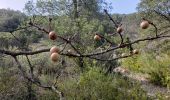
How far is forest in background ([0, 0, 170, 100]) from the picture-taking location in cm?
174

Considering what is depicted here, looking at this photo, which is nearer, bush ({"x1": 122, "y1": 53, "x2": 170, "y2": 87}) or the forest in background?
the forest in background

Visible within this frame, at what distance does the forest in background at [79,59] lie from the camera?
1.74 m

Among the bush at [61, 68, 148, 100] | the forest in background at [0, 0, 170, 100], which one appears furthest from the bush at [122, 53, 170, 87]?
the bush at [61, 68, 148, 100]

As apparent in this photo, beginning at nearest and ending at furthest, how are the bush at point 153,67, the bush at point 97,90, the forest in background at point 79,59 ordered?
the forest in background at point 79,59 < the bush at point 97,90 < the bush at point 153,67

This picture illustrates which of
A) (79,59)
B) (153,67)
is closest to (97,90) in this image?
(79,59)

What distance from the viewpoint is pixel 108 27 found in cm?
1788

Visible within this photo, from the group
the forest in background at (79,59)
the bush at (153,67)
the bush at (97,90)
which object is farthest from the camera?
the bush at (153,67)

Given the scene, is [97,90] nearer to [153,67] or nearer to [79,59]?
[79,59]

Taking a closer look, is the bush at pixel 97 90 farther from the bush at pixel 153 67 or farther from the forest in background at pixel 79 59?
the bush at pixel 153 67

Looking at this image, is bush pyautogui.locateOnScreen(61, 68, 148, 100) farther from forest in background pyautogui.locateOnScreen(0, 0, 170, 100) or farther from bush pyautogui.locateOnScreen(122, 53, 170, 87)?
bush pyautogui.locateOnScreen(122, 53, 170, 87)

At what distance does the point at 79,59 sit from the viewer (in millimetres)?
9984

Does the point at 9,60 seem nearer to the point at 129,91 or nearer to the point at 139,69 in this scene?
the point at 139,69

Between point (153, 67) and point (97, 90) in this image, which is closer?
point (97, 90)

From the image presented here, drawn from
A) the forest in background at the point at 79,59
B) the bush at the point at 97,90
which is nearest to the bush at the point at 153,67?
the forest in background at the point at 79,59
